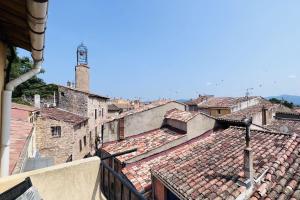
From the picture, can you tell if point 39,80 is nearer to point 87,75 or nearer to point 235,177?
point 87,75

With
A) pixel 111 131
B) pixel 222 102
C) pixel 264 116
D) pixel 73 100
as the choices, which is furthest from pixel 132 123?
pixel 222 102

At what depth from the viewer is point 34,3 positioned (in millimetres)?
2047

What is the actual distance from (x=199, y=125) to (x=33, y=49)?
12.9 m

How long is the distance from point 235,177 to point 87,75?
2372cm

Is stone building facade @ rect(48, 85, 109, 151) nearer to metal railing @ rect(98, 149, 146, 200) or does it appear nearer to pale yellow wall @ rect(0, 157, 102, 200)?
metal railing @ rect(98, 149, 146, 200)

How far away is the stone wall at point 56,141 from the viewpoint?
2028 centimetres

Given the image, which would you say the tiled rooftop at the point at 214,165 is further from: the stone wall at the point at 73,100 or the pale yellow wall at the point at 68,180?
the stone wall at the point at 73,100

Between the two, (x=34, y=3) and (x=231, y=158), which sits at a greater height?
(x=34, y=3)

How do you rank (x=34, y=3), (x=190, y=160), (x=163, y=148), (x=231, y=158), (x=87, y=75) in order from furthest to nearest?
(x=87, y=75) → (x=163, y=148) → (x=190, y=160) → (x=231, y=158) → (x=34, y=3)

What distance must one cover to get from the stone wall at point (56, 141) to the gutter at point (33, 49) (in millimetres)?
17376

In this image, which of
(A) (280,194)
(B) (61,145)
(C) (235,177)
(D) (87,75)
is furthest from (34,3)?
(D) (87,75)

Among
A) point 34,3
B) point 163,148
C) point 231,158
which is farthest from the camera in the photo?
point 163,148

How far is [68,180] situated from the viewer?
3354mm

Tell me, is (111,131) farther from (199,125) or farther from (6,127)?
(6,127)
